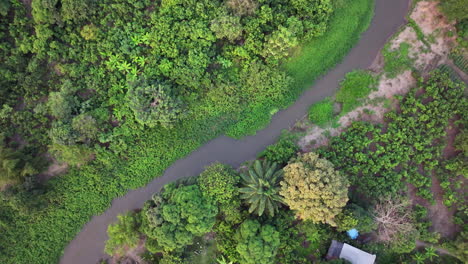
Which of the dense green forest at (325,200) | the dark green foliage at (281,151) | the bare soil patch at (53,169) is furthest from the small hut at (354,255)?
the bare soil patch at (53,169)

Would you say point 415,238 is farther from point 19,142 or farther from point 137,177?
point 19,142

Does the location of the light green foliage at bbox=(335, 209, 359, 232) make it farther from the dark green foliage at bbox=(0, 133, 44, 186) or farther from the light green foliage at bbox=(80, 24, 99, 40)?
the light green foliage at bbox=(80, 24, 99, 40)

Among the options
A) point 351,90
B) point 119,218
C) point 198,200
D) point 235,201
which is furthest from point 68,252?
point 351,90

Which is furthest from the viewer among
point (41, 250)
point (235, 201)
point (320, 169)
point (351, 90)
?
point (351, 90)

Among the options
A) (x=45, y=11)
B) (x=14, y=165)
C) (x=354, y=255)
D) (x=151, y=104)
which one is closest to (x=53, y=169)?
(x=14, y=165)

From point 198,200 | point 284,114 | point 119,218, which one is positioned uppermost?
point 284,114

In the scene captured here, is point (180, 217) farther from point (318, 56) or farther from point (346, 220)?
point (318, 56)

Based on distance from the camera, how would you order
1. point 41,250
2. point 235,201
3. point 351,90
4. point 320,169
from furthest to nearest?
1. point 351,90
2. point 41,250
3. point 235,201
4. point 320,169

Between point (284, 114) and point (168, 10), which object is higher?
point (168, 10)
